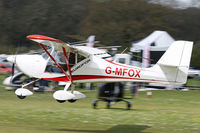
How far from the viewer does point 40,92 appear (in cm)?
1947

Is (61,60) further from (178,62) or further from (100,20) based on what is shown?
(100,20)

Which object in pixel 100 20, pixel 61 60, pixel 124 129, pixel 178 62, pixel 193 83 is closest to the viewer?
pixel 124 129

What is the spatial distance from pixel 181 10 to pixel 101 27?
13.0m

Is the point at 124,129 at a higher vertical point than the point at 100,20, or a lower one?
lower

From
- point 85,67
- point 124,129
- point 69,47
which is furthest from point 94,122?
point 69,47

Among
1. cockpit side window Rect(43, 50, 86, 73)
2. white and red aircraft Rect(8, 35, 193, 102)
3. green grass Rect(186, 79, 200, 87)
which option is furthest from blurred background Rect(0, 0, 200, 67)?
cockpit side window Rect(43, 50, 86, 73)

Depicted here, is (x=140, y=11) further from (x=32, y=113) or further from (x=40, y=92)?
(x=32, y=113)

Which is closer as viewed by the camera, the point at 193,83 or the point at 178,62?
the point at 178,62

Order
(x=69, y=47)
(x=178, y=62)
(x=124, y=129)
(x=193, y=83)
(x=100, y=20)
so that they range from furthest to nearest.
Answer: (x=100, y=20), (x=193, y=83), (x=69, y=47), (x=178, y=62), (x=124, y=129)

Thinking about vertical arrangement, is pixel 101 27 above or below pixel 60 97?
above

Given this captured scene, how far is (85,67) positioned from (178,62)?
2.95 meters

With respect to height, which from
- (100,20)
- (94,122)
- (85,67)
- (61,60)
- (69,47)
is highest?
(100,20)

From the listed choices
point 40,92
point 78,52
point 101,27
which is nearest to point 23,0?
point 101,27

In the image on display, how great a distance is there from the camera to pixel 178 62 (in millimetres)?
10875
